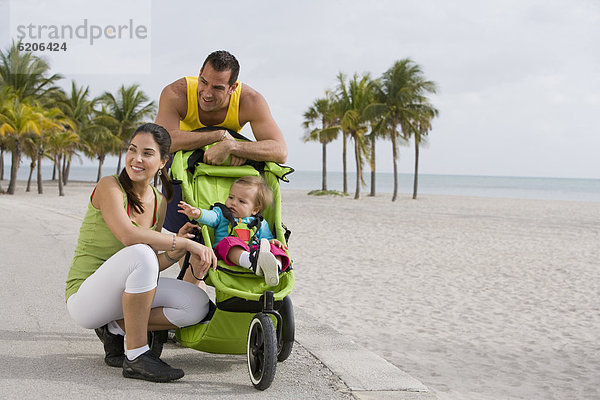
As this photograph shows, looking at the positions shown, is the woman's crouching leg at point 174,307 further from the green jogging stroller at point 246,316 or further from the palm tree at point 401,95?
the palm tree at point 401,95

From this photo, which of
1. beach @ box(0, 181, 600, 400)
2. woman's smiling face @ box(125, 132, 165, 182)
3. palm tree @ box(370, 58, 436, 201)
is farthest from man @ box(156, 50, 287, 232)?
palm tree @ box(370, 58, 436, 201)

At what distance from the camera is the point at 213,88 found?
384 centimetres

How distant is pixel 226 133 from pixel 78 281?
133cm

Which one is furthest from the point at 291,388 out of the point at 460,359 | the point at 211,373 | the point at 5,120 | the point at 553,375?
the point at 5,120

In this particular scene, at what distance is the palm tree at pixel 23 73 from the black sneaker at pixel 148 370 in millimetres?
39388

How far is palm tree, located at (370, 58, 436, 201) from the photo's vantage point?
3509cm

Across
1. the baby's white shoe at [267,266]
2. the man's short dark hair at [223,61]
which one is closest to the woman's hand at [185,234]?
the baby's white shoe at [267,266]

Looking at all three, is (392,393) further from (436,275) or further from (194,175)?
(436,275)

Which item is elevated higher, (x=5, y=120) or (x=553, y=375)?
(x=5, y=120)

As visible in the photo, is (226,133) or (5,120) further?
(5,120)

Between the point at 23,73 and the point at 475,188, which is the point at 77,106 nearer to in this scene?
the point at 23,73

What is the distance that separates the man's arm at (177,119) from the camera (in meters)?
3.95

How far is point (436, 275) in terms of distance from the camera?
870 cm

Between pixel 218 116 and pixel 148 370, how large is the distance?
1804 mm
